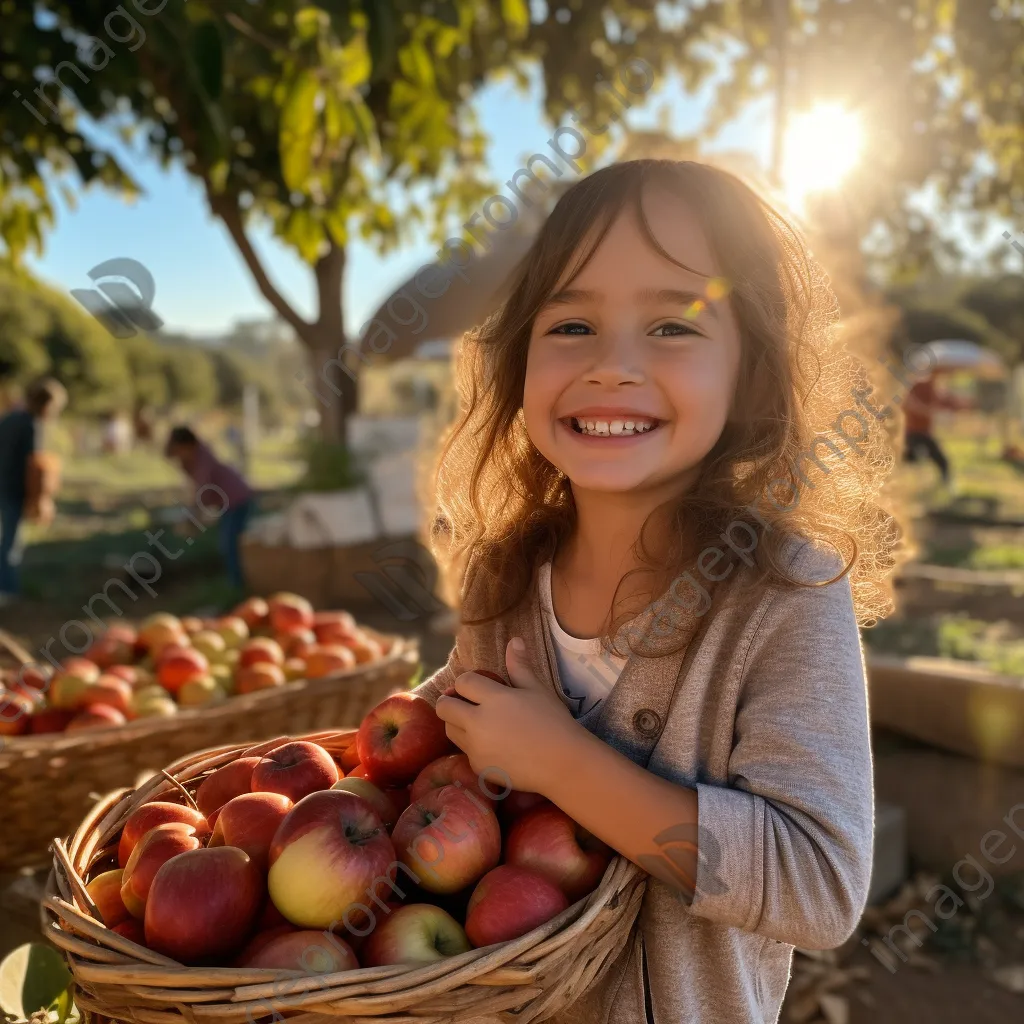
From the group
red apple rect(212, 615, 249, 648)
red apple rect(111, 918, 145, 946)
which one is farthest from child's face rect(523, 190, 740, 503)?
red apple rect(212, 615, 249, 648)

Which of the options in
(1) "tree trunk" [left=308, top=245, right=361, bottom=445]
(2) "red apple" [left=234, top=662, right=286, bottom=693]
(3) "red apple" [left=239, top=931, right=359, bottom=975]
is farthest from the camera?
(1) "tree trunk" [left=308, top=245, right=361, bottom=445]

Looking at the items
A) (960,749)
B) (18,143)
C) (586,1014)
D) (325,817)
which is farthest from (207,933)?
(18,143)

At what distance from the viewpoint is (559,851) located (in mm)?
A: 1123

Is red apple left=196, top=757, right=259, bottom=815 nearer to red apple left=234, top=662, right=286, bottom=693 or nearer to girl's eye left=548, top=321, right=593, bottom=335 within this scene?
girl's eye left=548, top=321, right=593, bottom=335

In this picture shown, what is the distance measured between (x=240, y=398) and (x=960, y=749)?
2086 inches

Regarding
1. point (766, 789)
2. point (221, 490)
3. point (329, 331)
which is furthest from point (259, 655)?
point (221, 490)

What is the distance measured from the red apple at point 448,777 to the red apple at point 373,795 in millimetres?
38

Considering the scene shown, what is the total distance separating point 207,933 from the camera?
1.03 meters

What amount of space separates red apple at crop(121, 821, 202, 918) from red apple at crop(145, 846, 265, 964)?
0.13 feet


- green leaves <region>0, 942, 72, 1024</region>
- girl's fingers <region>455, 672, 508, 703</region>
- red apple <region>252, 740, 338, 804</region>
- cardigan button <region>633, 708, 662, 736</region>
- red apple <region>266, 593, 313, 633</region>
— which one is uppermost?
girl's fingers <region>455, 672, 508, 703</region>

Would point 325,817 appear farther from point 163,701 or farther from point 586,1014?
point 163,701

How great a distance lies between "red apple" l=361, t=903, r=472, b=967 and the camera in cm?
101

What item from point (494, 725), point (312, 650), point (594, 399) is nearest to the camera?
point (494, 725)

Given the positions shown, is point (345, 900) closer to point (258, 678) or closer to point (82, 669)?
point (258, 678)
